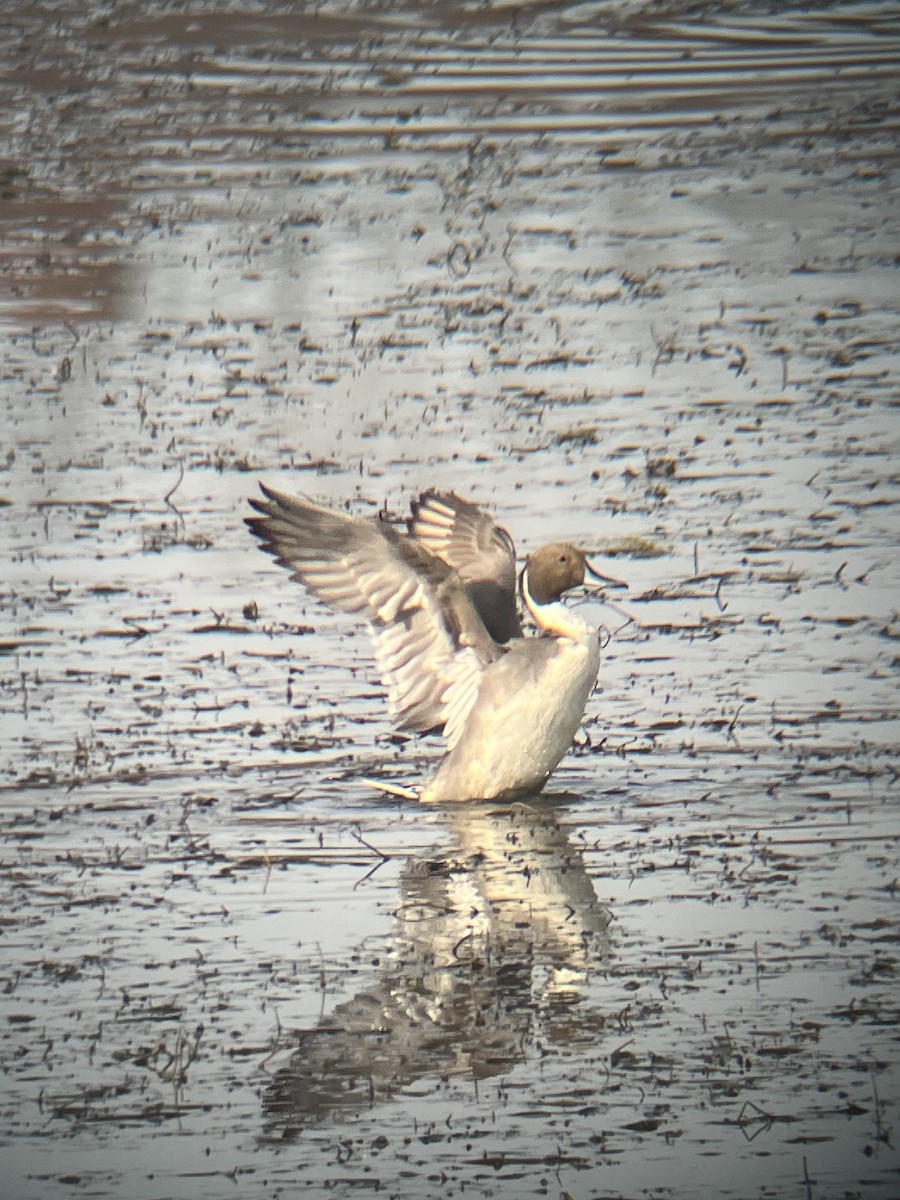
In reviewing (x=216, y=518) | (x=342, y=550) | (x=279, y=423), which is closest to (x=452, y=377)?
(x=279, y=423)

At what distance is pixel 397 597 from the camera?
9141mm

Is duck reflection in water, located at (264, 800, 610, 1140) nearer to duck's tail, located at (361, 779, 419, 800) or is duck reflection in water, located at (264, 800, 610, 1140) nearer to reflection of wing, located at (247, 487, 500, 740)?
duck's tail, located at (361, 779, 419, 800)

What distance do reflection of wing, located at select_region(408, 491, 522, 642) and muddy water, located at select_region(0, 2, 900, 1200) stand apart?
66 centimetres

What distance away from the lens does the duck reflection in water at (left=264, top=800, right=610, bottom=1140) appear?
6125 mm

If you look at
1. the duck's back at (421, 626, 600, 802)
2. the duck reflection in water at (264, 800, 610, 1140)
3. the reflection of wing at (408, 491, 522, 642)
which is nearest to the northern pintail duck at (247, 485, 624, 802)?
the duck's back at (421, 626, 600, 802)

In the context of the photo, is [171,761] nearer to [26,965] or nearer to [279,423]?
[26,965]

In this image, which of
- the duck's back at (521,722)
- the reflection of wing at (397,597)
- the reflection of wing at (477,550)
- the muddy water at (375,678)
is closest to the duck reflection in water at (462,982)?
the muddy water at (375,678)

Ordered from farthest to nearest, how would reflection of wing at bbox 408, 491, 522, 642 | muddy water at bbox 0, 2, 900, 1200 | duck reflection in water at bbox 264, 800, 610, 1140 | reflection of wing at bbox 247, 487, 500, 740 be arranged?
reflection of wing at bbox 408, 491, 522, 642 → reflection of wing at bbox 247, 487, 500, 740 → duck reflection in water at bbox 264, 800, 610, 1140 → muddy water at bbox 0, 2, 900, 1200

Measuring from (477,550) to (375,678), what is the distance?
38.9 inches

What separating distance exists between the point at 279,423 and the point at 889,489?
159 inches

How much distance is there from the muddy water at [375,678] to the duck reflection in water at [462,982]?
0.02 m

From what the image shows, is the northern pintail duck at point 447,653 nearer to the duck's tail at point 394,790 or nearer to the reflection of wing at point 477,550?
the duck's tail at point 394,790

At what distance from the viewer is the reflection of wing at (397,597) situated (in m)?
9.09

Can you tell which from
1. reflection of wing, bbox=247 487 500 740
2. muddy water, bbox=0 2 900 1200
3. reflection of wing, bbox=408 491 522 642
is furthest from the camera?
reflection of wing, bbox=408 491 522 642
